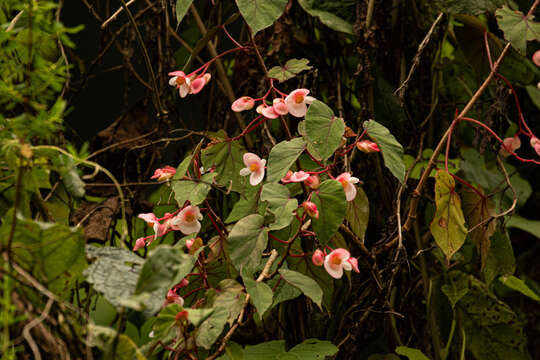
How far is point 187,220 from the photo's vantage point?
812 millimetres

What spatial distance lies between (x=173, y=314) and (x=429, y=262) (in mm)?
890

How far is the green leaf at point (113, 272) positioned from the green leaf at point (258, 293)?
194mm

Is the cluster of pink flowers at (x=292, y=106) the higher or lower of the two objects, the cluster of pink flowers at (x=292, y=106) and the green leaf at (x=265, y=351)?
the higher

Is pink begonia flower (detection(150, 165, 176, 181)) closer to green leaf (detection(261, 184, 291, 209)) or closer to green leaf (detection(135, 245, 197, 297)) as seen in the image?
green leaf (detection(261, 184, 291, 209))

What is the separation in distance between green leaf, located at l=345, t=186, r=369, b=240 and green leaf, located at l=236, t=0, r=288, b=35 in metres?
0.32

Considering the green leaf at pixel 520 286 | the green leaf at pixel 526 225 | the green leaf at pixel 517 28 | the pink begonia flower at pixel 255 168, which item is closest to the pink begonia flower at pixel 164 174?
the pink begonia flower at pixel 255 168

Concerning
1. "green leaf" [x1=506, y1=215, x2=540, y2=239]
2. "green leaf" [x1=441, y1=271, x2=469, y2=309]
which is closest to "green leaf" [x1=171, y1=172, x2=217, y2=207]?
"green leaf" [x1=441, y1=271, x2=469, y2=309]

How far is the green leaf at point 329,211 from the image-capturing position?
710 millimetres

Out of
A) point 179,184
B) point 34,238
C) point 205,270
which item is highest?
point 34,238

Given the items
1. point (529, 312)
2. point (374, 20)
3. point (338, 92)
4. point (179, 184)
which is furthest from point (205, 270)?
point (529, 312)

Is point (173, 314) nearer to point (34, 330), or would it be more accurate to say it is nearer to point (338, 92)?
point (34, 330)

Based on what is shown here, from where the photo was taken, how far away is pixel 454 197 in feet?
3.03

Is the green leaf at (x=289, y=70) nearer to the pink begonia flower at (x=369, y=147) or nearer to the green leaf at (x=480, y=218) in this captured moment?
the pink begonia flower at (x=369, y=147)

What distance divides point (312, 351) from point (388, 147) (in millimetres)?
371
